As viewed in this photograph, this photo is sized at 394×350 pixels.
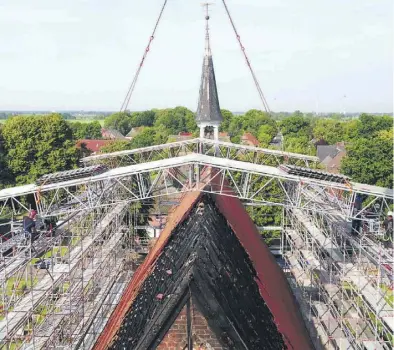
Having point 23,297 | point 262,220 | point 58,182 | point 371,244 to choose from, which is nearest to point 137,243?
point 262,220

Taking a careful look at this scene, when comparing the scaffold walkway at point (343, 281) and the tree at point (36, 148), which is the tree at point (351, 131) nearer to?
the tree at point (36, 148)

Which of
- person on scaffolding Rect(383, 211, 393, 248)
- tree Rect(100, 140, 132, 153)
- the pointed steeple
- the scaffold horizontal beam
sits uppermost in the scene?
the pointed steeple

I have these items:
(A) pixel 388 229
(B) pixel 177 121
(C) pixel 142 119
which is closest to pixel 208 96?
(A) pixel 388 229

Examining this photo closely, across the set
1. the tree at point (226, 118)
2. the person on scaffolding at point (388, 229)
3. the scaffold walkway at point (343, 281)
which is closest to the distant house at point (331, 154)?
the tree at point (226, 118)

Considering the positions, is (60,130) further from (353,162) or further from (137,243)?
(353,162)

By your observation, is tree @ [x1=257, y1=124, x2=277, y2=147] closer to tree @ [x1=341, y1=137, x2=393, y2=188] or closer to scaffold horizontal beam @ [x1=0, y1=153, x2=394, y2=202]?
tree @ [x1=341, y1=137, x2=393, y2=188]

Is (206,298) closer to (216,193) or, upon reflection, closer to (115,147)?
(216,193)

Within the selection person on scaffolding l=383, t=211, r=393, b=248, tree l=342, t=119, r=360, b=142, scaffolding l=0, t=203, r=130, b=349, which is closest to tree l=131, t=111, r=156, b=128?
tree l=342, t=119, r=360, b=142
